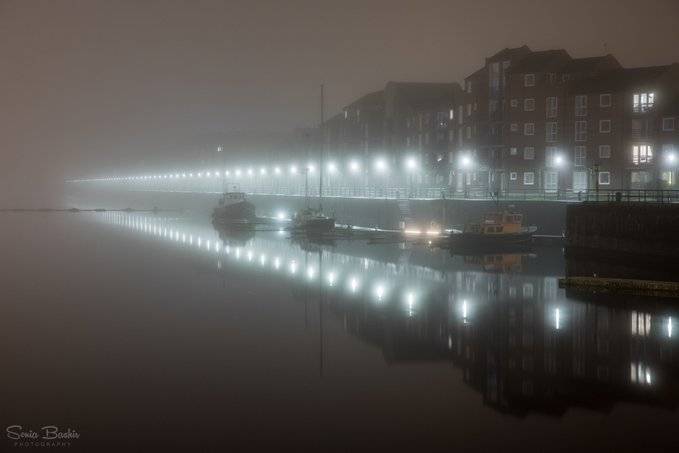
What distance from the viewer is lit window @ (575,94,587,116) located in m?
77.6

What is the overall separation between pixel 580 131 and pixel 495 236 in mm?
23742

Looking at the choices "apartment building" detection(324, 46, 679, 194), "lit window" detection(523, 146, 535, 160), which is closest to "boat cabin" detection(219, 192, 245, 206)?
"apartment building" detection(324, 46, 679, 194)

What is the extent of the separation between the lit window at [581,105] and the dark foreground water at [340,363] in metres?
35.7

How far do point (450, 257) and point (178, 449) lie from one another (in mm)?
41439

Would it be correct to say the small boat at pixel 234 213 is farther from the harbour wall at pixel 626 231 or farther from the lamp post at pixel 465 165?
the harbour wall at pixel 626 231

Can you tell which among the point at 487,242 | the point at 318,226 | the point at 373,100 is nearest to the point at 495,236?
the point at 487,242

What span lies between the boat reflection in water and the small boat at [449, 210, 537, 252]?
4617 mm

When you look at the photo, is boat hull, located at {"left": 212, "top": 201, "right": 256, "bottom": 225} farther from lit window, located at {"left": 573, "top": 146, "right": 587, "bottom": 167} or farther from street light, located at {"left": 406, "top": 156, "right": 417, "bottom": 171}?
lit window, located at {"left": 573, "top": 146, "right": 587, "bottom": 167}

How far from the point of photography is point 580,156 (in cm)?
7769

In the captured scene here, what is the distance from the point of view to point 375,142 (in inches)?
5012

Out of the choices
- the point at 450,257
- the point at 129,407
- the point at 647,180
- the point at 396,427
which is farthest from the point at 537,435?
the point at 647,180

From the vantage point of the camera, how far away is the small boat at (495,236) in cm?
6075

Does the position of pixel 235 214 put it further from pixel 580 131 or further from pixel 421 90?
pixel 580 131

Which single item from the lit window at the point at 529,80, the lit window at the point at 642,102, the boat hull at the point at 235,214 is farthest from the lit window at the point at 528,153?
the boat hull at the point at 235,214
